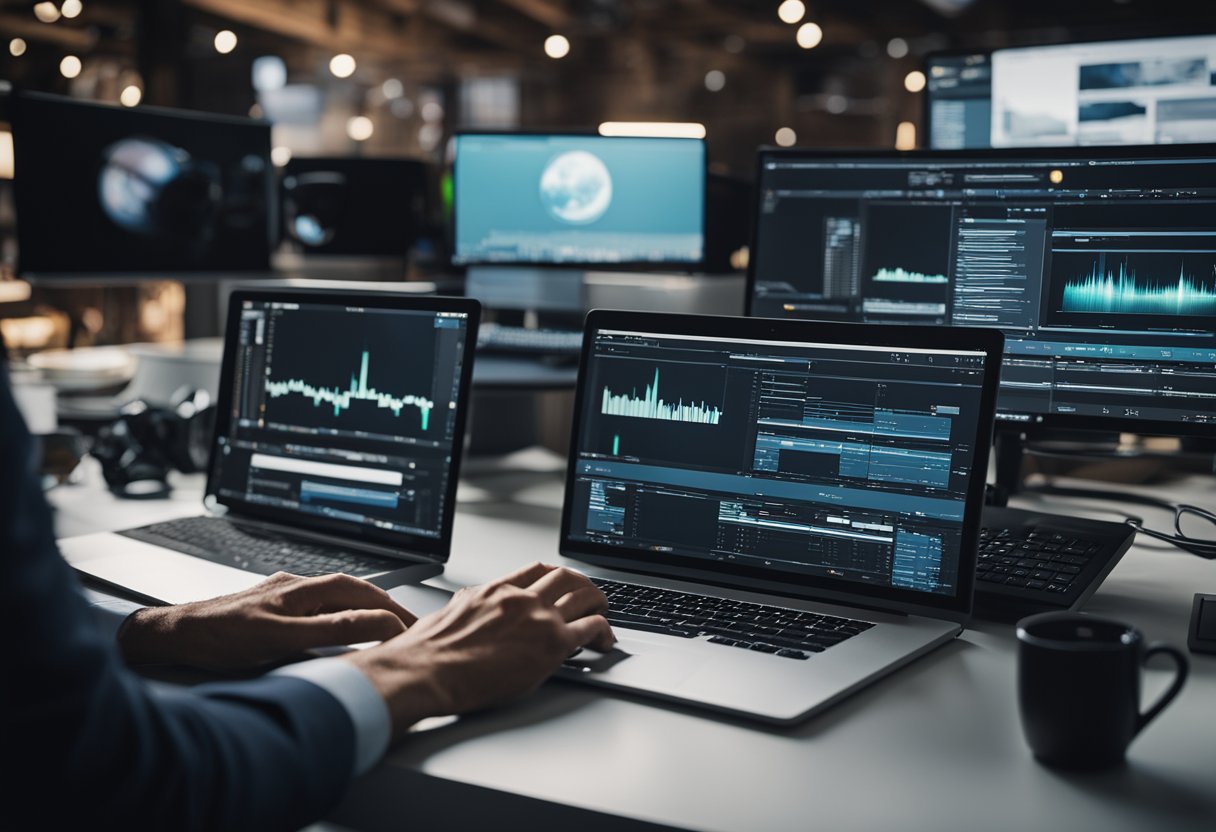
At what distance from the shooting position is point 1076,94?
1.74m

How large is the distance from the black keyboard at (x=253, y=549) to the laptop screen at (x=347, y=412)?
0.03 metres

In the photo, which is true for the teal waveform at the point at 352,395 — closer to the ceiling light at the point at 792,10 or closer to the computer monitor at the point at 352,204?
the computer monitor at the point at 352,204

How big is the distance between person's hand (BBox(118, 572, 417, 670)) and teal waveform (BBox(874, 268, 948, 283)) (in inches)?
27.6

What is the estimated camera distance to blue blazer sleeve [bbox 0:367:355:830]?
23.5 inches

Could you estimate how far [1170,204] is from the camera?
1.21m

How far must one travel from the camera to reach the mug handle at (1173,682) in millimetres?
801

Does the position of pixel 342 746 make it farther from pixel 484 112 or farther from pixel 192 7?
pixel 484 112

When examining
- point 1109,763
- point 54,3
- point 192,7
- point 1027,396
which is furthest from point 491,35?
A: point 1109,763

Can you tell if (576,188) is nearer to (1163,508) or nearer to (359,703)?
(1163,508)

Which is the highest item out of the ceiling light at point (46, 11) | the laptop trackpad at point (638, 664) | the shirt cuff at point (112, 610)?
the ceiling light at point (46, 11)

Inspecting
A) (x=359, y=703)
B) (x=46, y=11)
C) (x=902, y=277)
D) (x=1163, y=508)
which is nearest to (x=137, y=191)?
(x=902, y=277)

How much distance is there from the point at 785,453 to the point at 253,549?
2.17ft

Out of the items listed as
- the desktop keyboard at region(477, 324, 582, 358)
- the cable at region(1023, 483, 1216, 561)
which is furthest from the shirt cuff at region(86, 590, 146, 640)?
the cable at region(1023, 483, 1216, 561)

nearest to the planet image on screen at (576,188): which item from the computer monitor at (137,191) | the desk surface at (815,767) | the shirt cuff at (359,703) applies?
the computer monitor at (137,191)
